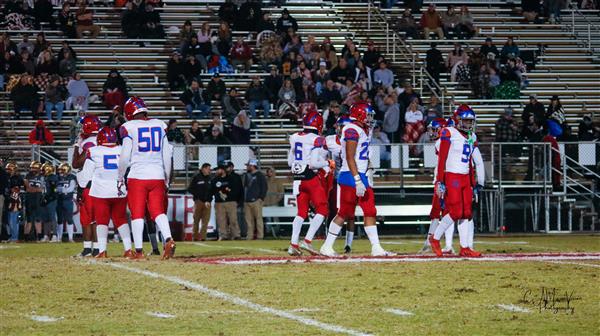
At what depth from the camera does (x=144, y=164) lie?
48.8ft

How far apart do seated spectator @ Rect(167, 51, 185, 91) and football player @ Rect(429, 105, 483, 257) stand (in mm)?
14229

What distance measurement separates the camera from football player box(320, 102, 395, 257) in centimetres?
1548

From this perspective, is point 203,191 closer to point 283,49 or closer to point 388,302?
point 283,49

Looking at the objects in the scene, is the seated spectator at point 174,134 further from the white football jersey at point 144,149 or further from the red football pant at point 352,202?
the white football jersey at point 144,149

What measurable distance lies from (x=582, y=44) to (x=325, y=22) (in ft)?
22.7

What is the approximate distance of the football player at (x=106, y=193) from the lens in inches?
629

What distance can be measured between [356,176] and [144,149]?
2.53 meters

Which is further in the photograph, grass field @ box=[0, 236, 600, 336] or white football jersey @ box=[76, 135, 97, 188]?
white football jersey @ box=[76, 135, 97, 188]

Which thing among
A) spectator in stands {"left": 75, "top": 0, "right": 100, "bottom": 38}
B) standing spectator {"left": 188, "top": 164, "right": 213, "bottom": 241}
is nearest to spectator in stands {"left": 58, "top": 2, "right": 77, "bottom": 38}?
spectator in stands {"left": 75, "top": 0, "right": 100, "bottom": 38}

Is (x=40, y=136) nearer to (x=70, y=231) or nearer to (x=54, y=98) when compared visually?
(x=54, y=98)

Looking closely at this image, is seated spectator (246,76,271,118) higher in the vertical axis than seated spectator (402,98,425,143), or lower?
higher

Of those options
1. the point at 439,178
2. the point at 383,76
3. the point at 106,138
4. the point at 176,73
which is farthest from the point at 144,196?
the point at 383,76

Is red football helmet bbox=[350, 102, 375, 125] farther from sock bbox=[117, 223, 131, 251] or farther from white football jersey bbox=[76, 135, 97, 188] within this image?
white football jersey bbox=[76, 135, 97, 188]

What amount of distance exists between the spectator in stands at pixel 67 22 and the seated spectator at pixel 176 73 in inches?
113
